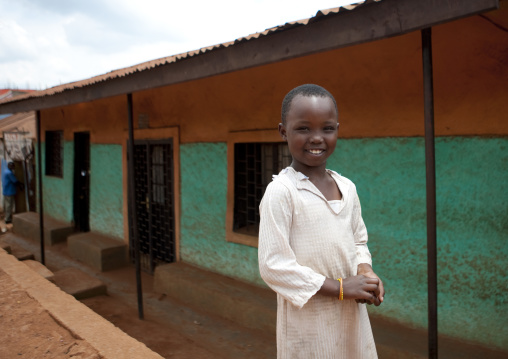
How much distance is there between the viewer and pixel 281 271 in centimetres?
141

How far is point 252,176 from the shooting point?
16.8ft

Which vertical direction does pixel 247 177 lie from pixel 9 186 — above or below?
above

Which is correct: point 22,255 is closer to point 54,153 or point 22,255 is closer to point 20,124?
point 54,153

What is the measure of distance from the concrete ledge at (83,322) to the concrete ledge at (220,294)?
5.94 ft

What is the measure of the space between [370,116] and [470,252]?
54.2 inches

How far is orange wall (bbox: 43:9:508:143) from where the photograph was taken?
3021mm

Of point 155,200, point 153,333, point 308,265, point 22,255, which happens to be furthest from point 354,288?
point 22,255

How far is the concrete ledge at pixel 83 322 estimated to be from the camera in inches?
92.7

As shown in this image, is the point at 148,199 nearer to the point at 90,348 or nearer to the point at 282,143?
the point at 282,143

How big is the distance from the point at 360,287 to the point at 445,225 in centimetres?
220

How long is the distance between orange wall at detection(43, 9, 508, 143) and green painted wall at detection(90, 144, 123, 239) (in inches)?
101

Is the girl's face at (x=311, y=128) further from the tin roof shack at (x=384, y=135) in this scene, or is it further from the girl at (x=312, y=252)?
the tin roof shack at (x=384, y=135)

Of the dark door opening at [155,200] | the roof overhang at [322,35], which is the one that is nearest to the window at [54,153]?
the dark door opening at [155,200]

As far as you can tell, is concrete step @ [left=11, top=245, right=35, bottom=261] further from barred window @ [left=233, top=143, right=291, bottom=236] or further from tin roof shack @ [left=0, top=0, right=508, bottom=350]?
barred window @ [left=233, top=143, right=291, bottom=236]
